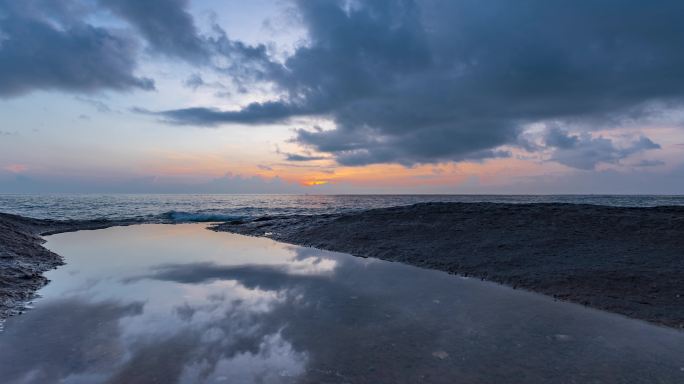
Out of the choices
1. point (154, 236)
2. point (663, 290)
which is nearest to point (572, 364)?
point (663, 290)

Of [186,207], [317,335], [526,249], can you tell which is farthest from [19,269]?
[186,207]

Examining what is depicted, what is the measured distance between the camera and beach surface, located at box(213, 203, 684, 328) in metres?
7.67

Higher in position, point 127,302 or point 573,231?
point 573,231

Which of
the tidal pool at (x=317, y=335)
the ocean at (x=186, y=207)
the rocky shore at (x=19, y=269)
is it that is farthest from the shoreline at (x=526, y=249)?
the ocean at (x=186, y=207)

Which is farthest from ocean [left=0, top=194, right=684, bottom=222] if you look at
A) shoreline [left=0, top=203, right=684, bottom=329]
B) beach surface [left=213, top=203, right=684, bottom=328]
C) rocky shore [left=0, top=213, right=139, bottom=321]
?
beach surface [left=213, top=203, right=684, bottom=328]

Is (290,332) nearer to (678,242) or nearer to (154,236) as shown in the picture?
(678,242)

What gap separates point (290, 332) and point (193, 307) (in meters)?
2.42

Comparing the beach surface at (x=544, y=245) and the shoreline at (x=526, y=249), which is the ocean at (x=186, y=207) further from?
the beach surface at (x=544, y=245)

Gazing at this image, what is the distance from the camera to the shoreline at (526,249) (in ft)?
24.9

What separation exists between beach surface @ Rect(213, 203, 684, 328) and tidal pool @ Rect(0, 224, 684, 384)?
3.37 ft

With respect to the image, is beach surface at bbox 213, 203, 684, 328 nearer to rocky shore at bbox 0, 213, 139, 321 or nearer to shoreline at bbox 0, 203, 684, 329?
shoreline at bbox 0, 203, 684, 329

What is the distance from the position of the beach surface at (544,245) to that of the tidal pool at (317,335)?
1.03 meters

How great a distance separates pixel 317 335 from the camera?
18.1ft

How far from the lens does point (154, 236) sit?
18922mm
